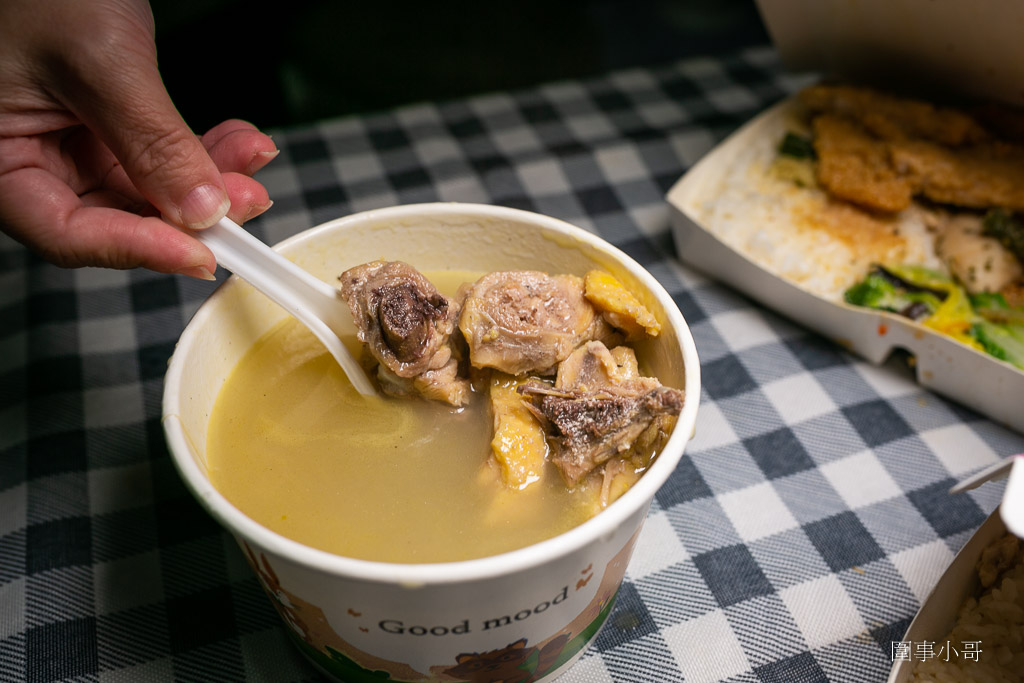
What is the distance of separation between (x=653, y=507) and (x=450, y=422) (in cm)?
54

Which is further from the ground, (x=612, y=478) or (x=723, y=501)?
(x=612, y=478)

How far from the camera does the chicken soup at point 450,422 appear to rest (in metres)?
1.08

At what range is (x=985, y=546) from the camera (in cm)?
124

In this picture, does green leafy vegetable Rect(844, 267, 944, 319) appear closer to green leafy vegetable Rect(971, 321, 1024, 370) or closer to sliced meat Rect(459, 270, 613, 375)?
green leafy vegetable Rect(971, 321, 1024, 370)

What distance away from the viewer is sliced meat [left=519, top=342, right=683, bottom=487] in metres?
1.07

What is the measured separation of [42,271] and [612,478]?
175 cm

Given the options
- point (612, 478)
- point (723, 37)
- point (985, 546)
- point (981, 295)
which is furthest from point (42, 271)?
point (723, 37)

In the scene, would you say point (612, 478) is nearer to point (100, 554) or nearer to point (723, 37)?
point (100, 554)

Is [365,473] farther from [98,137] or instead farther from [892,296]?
[892,296]

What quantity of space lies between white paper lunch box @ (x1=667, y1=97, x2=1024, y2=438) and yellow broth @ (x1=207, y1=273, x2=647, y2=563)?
3.15ft

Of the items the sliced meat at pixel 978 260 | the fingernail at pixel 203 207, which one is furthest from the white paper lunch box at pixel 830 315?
the fingernail at pixel 203 207

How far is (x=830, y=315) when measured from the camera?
1.81 metres

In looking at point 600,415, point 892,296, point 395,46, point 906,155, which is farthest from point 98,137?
point 395,46

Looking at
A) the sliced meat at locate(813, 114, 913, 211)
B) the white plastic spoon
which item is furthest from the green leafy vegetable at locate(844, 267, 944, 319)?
the white plastic spoon
